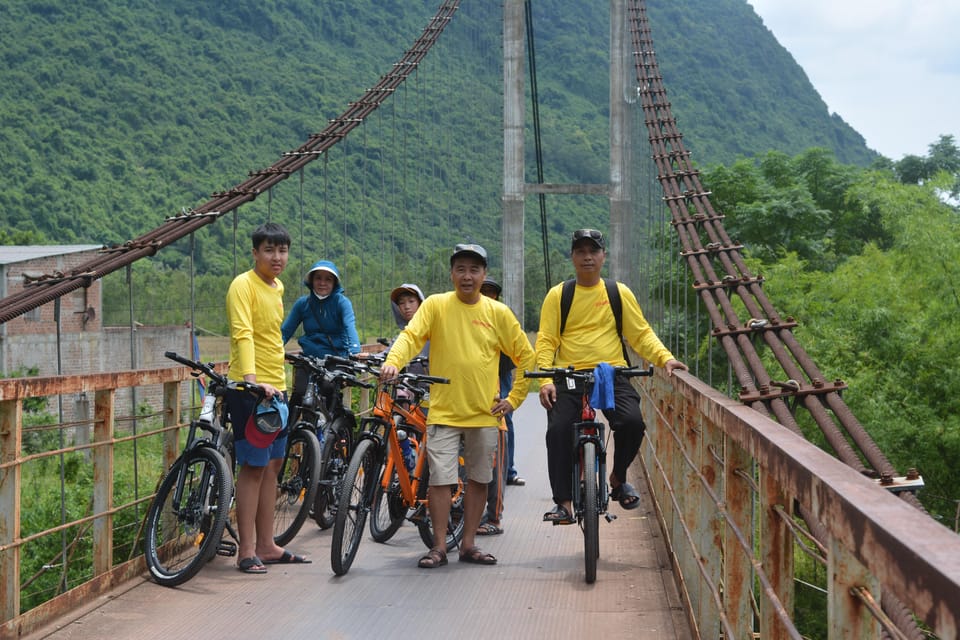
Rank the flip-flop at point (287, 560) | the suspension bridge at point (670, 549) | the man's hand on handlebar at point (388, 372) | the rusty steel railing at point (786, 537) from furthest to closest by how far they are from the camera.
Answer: the flip-flop at point (287, 560) → the man's hand on handlebar at point (388, 372) → the suspension bridge at point (670, 549) → the rusty steel railing at point (786, 537)

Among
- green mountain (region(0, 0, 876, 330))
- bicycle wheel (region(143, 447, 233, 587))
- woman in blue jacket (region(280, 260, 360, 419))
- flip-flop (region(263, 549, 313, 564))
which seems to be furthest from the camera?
green mountain (region(0, 0, 876, 330))

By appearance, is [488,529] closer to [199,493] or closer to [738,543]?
[199,493]

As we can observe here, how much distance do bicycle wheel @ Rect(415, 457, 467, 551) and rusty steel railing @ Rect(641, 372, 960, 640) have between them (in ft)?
2.80

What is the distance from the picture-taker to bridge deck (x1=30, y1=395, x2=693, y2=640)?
3.47 m

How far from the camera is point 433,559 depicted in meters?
4.45

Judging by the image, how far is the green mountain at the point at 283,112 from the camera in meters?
29.3

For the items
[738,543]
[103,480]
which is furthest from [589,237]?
[738,543]

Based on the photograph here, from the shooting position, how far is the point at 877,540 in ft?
4.07

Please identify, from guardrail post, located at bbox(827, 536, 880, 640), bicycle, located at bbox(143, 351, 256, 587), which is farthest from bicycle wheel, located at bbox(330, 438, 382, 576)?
guardrail post, located at bbox(827, 536, 880, 640)

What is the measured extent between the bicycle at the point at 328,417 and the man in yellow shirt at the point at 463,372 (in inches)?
13.1

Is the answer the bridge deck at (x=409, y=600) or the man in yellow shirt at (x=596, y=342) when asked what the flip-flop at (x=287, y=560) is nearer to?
the bridge deck at (x=409, y=600)

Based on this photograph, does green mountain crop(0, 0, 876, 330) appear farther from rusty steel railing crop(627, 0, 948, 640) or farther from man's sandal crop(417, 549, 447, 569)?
man's sandal crop(417, 549, 447, 569)

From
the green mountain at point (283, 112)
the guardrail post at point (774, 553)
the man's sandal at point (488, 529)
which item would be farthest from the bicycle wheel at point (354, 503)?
the green mountain at point (283, 112)

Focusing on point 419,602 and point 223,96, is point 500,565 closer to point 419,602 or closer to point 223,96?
point 419,602
